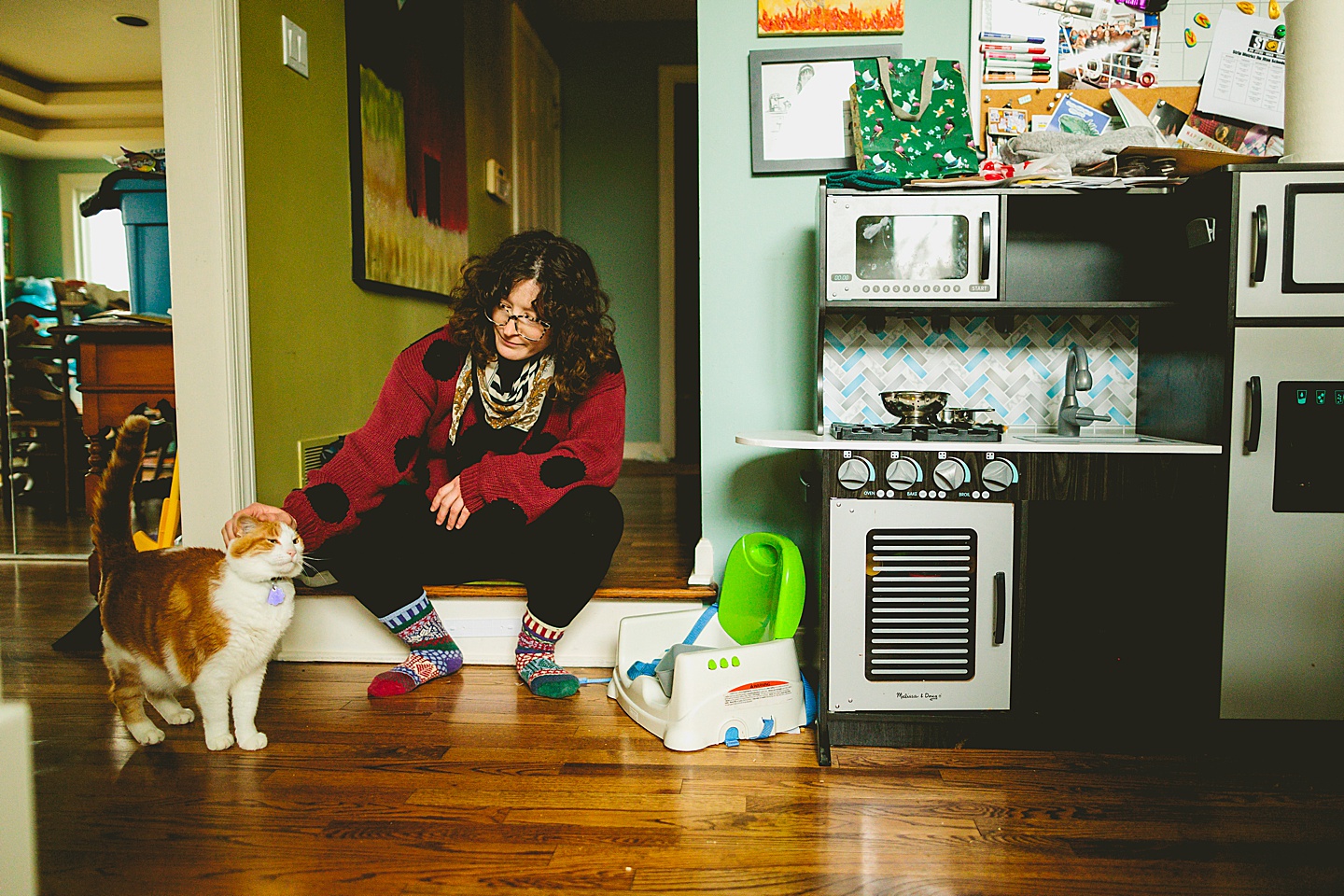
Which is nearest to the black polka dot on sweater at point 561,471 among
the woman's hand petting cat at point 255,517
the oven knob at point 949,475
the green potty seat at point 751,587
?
the green potty seat at point 751,587

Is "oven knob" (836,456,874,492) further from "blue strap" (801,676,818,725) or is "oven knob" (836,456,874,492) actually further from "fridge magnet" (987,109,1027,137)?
"fridge magnet" (987,109,1027,137)

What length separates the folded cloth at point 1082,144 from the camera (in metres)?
1.96

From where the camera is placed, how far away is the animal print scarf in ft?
6.93

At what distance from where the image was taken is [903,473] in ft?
5.78

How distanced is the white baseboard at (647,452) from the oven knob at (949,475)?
3474 mm

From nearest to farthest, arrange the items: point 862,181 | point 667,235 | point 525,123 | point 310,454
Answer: point 862,181 < point 310,454 < point 525,123 < point 667,235

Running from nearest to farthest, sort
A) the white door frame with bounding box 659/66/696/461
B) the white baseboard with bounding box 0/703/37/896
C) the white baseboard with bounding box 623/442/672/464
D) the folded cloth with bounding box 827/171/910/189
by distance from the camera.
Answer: the white baseboard with bounding box 0/703/37/896 < the folded cloth with bounding box 827/171/910/189 < the white door frame with bounding box 659/66/696/461 < the white baseboard with bounding box 623/442/672/464

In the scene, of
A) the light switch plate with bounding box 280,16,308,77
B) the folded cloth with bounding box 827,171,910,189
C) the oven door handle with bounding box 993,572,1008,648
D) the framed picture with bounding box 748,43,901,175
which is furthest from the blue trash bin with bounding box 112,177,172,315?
the oven door handle with bounding box 993,572,1008,648

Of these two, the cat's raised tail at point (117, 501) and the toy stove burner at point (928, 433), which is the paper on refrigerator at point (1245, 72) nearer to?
the toy stove burner at point (928, 433)

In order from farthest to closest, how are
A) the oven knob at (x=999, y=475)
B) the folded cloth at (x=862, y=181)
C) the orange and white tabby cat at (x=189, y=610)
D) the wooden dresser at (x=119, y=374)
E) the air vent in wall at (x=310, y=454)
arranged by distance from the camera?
the wooden dresser at (x=119, y=374) → the air vent in wall at (x=310, y=454) → the folded cloth at (x=862, y=181) → the oven knob at (x=999, y=475) → the orange and white tabby cat at (x=189, y=610)

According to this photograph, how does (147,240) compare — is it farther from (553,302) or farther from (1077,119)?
(1077,119)

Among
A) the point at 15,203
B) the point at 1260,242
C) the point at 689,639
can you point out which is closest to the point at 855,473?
the point at 689,639

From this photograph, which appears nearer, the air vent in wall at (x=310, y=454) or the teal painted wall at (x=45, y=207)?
the air vent in wall at (x=310, y=454)

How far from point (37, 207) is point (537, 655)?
19.6 feet
